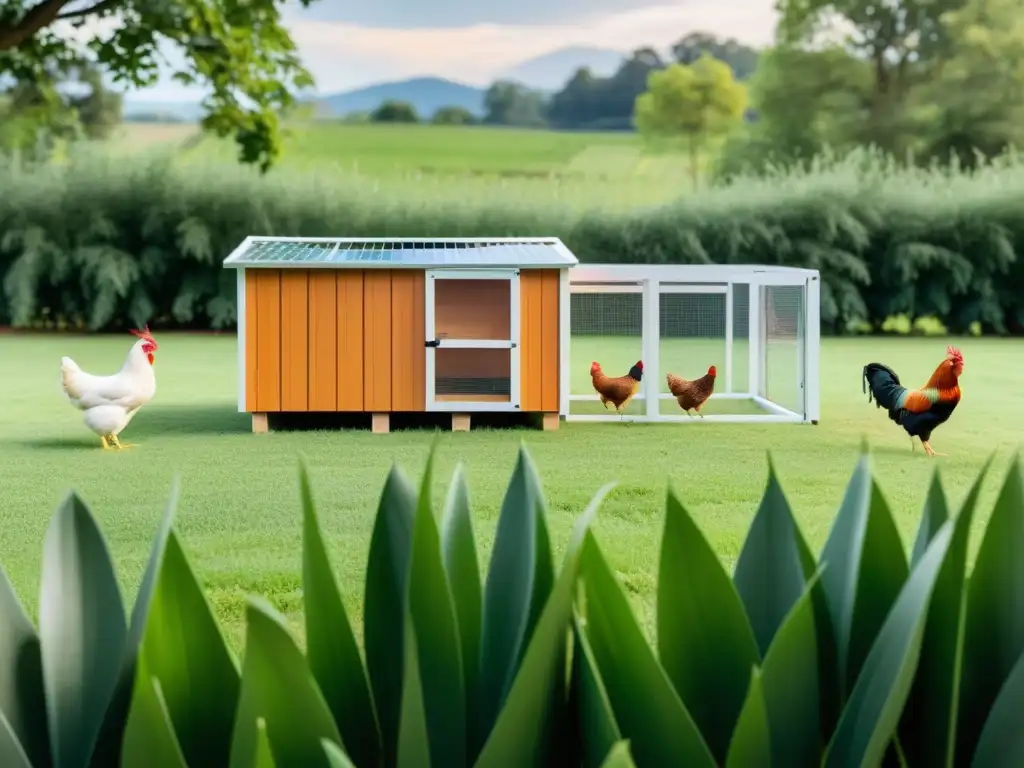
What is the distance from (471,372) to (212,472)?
7.12 ft

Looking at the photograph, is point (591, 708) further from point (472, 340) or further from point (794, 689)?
point (472, 340)

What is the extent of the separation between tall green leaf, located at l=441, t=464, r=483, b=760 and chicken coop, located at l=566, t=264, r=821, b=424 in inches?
264

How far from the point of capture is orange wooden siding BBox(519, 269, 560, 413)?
7.28m

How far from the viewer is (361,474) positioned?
5.71 metres

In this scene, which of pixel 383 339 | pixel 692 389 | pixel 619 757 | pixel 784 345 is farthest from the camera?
pixel 784 345

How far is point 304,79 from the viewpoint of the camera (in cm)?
1406

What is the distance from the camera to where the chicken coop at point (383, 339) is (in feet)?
23.8

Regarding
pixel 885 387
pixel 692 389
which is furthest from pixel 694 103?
pixel 885 387

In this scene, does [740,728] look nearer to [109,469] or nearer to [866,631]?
[866,631]

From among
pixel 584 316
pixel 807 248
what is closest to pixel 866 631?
pixel 584 316

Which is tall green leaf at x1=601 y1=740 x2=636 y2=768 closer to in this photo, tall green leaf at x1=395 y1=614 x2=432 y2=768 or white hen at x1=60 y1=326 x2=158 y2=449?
tall green leaf at x1=395 y1=614 x2=432 y2=768

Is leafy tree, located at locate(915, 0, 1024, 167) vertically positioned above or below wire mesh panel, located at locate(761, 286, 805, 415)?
above

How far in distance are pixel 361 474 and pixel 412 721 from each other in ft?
16.7

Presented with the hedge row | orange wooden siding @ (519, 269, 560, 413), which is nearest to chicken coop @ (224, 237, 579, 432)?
→ orange wooden siding @ (519, 269, 560, 413)
